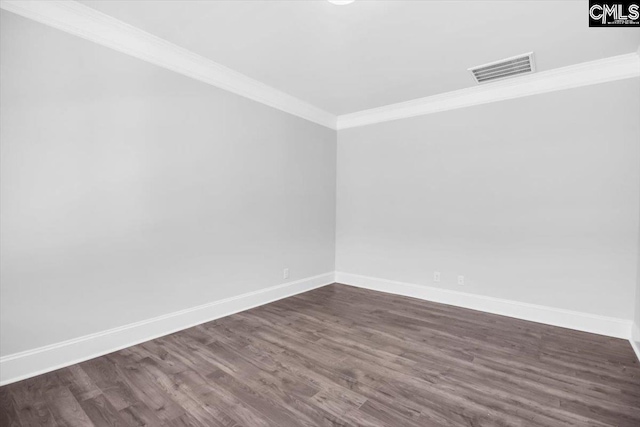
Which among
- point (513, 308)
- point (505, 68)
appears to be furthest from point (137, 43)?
point (513, 308)

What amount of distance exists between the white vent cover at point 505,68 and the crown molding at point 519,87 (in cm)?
16

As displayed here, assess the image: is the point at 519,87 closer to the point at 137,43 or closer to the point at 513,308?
the point at 513,308

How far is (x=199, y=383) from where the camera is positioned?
215 cm

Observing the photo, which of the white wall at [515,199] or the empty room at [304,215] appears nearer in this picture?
the empty room at [304,215]

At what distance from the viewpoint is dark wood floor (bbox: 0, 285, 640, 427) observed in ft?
5.97

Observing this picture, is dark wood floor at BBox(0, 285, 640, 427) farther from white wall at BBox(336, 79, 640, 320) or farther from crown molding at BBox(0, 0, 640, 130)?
crown molding at BBox(0, 0, 640, 130)

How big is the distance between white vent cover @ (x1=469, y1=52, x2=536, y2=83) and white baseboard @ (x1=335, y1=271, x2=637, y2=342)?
8.65ft

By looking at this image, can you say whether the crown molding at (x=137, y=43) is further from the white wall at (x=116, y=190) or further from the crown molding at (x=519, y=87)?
the crown molding at (x=519, y=87)

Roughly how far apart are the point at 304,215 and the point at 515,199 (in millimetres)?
2774

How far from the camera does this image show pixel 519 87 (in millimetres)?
3543

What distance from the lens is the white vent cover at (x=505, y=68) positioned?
309 cm

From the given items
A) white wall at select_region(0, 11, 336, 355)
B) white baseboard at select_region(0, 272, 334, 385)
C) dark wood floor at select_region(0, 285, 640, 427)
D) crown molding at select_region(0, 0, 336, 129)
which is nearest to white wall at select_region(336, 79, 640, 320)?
dark wood floor at select_region(0, 285, 640, 427)

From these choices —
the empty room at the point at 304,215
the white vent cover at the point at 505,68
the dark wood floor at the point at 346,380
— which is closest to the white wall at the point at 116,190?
the empty room at the point at 304,215

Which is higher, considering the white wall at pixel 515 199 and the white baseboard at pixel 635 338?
the white wall at pixel 515 199
